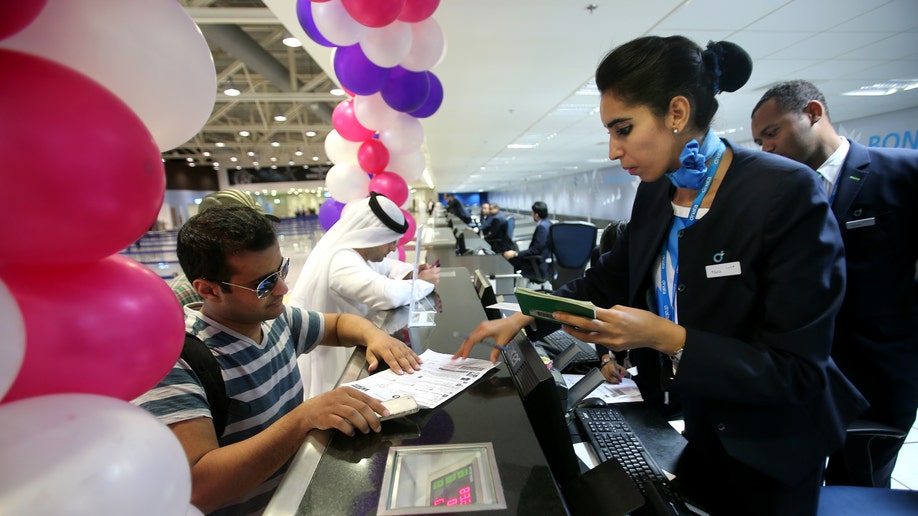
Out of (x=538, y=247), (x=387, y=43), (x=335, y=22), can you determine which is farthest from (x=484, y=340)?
(x=538, y=247)

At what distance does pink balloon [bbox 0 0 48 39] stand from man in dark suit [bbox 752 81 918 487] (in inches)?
97.4

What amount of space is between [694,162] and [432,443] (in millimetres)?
962

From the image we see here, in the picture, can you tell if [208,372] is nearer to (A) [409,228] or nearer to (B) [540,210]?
(A) [409,228]

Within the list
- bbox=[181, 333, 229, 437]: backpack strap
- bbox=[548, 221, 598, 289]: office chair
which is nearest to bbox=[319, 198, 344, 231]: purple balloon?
bbox=[548, 221, 598, 289]: office chair

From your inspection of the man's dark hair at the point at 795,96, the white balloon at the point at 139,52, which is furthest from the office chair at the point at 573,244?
the white balloon at the point at 139,52

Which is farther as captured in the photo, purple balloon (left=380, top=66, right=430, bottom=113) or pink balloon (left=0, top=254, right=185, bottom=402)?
purple balloon (left=380, top=66, right=430, bottom=113)

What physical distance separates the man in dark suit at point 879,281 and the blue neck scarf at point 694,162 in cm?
118

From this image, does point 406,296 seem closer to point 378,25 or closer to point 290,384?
point 290,384

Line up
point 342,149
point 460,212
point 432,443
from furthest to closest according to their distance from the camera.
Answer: point 460,212
point 342,149
point 432,443

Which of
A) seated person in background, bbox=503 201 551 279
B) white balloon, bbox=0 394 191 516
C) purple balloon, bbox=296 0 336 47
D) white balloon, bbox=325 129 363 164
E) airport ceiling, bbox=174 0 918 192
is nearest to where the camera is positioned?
white balloon, bbox=0 394 191 516

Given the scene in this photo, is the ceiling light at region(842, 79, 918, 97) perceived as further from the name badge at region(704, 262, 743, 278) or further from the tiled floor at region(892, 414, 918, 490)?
the name badge at region(704, 262, 743, 278)

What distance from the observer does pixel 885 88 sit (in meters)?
6.42

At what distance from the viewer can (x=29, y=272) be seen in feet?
1.71

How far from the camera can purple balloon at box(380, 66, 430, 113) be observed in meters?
3.35
